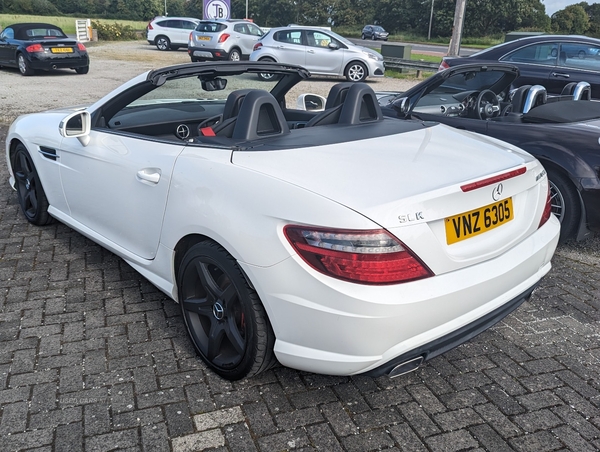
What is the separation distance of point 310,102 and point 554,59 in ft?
17.4

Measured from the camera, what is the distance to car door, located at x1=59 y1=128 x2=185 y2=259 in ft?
9.69

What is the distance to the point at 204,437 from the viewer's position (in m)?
2.40

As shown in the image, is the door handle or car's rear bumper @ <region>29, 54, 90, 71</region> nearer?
the door handle

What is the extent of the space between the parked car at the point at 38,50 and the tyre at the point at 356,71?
312 inches

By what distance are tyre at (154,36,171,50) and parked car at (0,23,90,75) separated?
12047mm

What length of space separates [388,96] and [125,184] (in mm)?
3711

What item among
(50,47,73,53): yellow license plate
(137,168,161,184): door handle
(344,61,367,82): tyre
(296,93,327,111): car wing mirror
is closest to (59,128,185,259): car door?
(137,168,161,184): door handle

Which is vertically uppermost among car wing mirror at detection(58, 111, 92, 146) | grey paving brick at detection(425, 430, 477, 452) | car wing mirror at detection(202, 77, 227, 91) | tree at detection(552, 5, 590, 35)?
tree at detection(552, 5, 590, 35)

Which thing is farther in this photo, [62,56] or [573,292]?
[62,56]

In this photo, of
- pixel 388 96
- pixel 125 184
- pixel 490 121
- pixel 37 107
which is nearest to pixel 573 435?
pixel 125 184

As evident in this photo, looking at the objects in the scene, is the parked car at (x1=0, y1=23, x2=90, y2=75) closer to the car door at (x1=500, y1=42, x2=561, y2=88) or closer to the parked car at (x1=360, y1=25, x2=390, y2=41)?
the car door at (x1=500, y1=42, x2=561, y2=88)

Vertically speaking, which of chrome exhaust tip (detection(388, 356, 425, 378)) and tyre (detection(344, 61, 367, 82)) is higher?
tyre (detection(344, 61, 367, 82))

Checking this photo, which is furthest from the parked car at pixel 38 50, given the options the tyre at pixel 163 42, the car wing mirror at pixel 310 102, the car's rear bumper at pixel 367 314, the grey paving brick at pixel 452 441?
the grey paving brick at pixel 452 441

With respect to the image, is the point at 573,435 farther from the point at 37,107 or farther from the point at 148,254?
the point at 37,107
